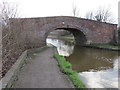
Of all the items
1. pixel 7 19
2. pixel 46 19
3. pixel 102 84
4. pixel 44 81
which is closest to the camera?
pixel 44 81

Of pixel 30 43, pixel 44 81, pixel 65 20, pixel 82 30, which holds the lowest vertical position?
pixel 44 81

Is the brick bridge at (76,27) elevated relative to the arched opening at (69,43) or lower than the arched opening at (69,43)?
elevated

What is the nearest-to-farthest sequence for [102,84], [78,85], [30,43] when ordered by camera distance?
[78,85] → [102,84] → [30,43]

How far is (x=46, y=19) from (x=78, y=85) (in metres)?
14.3

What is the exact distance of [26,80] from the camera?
4.65 m

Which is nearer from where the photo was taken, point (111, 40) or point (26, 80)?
point (26, 80)

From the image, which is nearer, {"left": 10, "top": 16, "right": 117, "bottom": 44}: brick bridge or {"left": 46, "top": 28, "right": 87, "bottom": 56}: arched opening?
{"left": 46, "top": 28, "right": 87, "bottom": 56}: arched opening

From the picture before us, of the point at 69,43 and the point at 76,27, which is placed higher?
the point at 76,27

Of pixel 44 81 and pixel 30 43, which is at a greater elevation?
pixel 30 43

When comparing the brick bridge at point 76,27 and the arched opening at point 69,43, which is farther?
the brick bridge at point 76,27

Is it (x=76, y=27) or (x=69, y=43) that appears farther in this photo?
(x=69, y=43)

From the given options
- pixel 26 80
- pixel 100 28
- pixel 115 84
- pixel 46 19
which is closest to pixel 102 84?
pixel 115 84

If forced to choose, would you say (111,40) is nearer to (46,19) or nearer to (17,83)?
(46,19)

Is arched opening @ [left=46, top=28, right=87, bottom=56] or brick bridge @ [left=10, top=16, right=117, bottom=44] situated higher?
brick bridge @ [left=10, top=16, right=117, bottom=44]
